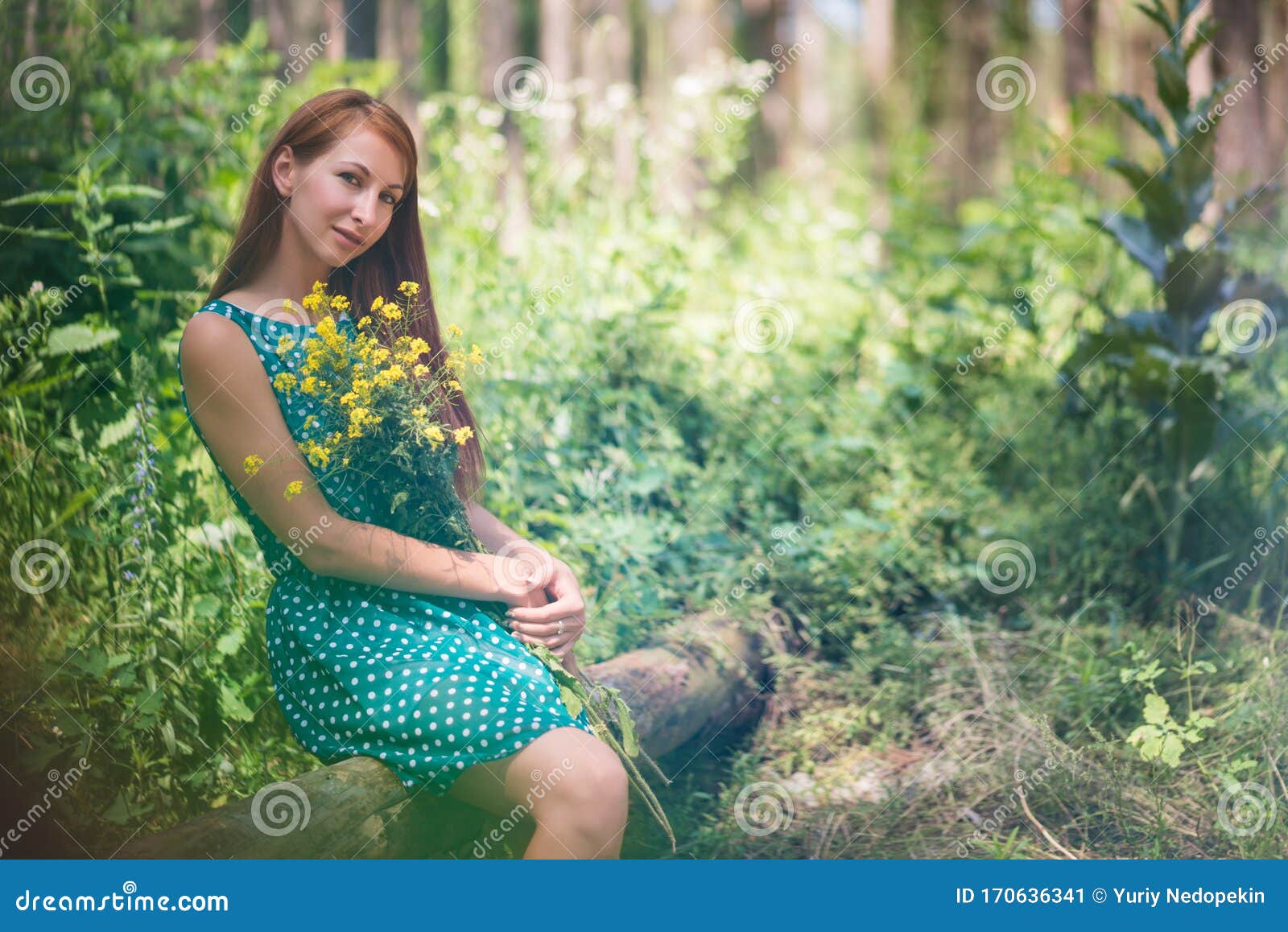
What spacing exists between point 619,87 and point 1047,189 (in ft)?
7.25

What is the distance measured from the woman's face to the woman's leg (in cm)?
127

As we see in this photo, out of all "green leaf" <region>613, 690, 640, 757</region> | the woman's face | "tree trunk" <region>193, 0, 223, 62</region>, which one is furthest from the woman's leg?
"tree trunk" <region>193, 0, 223, 62</region>

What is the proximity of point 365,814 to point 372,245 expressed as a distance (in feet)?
4.40

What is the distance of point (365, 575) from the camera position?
8.50ft

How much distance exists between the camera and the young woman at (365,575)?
2.48 meters

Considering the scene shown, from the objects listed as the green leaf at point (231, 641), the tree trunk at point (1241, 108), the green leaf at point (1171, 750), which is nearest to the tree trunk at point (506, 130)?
the green leaf at point (231, 641)

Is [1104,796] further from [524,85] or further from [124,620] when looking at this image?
[524,85]

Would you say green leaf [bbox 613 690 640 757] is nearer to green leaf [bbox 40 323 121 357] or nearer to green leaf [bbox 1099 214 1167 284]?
green leaf [bbox 40 323 121 357]

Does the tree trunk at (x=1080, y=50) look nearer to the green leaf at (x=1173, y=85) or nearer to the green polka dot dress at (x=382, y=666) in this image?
the green leaf at (x=1173, y=85)

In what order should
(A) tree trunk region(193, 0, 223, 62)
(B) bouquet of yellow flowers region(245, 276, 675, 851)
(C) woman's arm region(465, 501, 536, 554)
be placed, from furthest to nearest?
(A) tree trunk region(193, 0, 223, 62)
(C) woman's arm region(465, 501, 536, 554)
(B) bouquet of yellow flowers region(245, 276, 675, 851)

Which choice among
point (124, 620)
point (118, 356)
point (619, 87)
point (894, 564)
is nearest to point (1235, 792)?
point (894, 564)

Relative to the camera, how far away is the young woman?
8.13ft

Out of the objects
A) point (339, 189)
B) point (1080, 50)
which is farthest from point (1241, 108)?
point (339, 189)

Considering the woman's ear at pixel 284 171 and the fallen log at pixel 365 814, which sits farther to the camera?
the woman's ear at pixel 284 171
